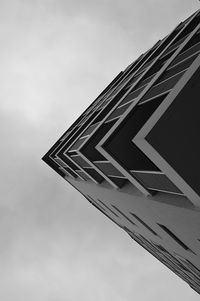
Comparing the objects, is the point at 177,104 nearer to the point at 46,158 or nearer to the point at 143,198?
the point at 143,198

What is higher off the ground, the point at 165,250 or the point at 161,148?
the point at 161,148

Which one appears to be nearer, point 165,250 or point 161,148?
point 161,148

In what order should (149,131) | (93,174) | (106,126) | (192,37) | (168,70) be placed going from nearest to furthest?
(149,131) < (168,70) < (192,37) < (106,126) < (93,174)

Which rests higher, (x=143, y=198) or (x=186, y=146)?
(x=186, y=146)

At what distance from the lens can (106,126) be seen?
21859 mm

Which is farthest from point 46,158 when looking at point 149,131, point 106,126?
point 149,131

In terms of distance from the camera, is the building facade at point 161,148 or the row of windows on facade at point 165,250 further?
the row of windows on facade at point 165,250

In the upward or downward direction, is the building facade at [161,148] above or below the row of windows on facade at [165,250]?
above

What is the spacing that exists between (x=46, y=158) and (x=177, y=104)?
1312 inches

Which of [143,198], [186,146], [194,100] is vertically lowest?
[143,198]

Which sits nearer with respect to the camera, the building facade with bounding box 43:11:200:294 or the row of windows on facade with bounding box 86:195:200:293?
the building facade with bounding box 43:11:200:294

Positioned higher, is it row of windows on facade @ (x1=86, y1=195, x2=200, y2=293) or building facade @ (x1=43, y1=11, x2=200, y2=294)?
building facade @ (x1=43, y1=11, x2=200, y2=294)

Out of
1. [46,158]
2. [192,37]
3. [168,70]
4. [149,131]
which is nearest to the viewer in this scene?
[149,131]

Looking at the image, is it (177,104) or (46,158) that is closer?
(177,104)
